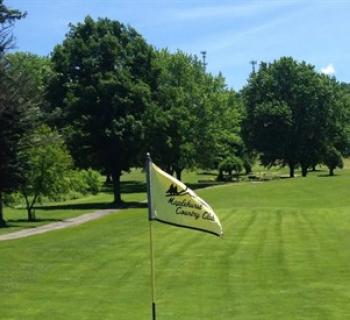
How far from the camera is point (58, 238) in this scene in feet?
83.6

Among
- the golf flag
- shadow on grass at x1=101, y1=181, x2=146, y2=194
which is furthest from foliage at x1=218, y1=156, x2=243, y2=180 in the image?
the golf flag

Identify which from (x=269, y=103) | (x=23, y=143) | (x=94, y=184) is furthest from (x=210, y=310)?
(x=269, y=103)

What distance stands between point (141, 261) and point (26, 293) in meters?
4.61

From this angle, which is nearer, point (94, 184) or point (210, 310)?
point (210, 310)

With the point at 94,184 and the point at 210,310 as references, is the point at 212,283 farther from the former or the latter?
the point at 94,184

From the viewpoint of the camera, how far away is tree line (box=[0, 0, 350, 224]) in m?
33.2

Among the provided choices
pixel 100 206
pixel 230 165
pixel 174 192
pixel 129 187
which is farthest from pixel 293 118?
pixel 174 192

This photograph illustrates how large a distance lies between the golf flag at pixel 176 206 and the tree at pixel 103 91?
119 feet

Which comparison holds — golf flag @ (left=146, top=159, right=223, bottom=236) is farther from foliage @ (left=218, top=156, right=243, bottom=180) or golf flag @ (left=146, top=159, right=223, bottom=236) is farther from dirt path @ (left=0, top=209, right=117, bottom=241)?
foliage @ (left=218, top=156, right=243, bottom=180)

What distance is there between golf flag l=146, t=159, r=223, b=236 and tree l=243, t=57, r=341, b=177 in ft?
250

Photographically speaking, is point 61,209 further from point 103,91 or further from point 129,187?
point 129,187

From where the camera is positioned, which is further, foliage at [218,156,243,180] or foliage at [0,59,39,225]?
foliage at [218,156,243,180]

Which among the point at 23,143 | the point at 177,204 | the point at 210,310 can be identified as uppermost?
the point at 23,143

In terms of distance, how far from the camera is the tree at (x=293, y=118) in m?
86.2
